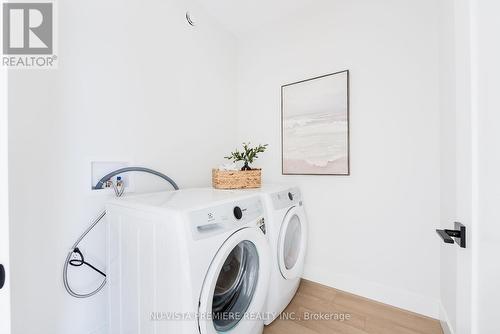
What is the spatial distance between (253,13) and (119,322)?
244 centimetres

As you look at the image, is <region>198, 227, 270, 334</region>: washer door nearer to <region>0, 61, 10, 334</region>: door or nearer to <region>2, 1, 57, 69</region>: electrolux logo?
<region>0, 61, 10, 334</region>: door

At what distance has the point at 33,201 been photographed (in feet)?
3.18

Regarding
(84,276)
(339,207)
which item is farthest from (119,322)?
(339,207)

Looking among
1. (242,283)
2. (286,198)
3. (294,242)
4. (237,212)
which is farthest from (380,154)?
(242,283)

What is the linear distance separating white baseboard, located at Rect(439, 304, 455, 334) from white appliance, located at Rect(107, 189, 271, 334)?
104cm

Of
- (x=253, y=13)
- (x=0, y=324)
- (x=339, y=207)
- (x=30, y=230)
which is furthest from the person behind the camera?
(x=253, y=13)

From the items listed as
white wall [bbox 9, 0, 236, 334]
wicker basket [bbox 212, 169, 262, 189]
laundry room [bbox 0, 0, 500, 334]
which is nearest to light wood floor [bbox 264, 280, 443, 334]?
laundry room [bbox 0, 0, 500, 334]

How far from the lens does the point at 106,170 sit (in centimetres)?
123

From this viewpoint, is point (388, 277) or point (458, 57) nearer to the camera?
point (458, 57)

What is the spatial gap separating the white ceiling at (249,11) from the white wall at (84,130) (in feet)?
1.13

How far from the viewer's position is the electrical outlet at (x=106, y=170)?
117cm

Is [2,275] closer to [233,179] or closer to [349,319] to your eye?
[233,179]

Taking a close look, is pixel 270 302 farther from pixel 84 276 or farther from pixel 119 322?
pixel 84 276

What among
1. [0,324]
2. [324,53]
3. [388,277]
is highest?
[324,53]
